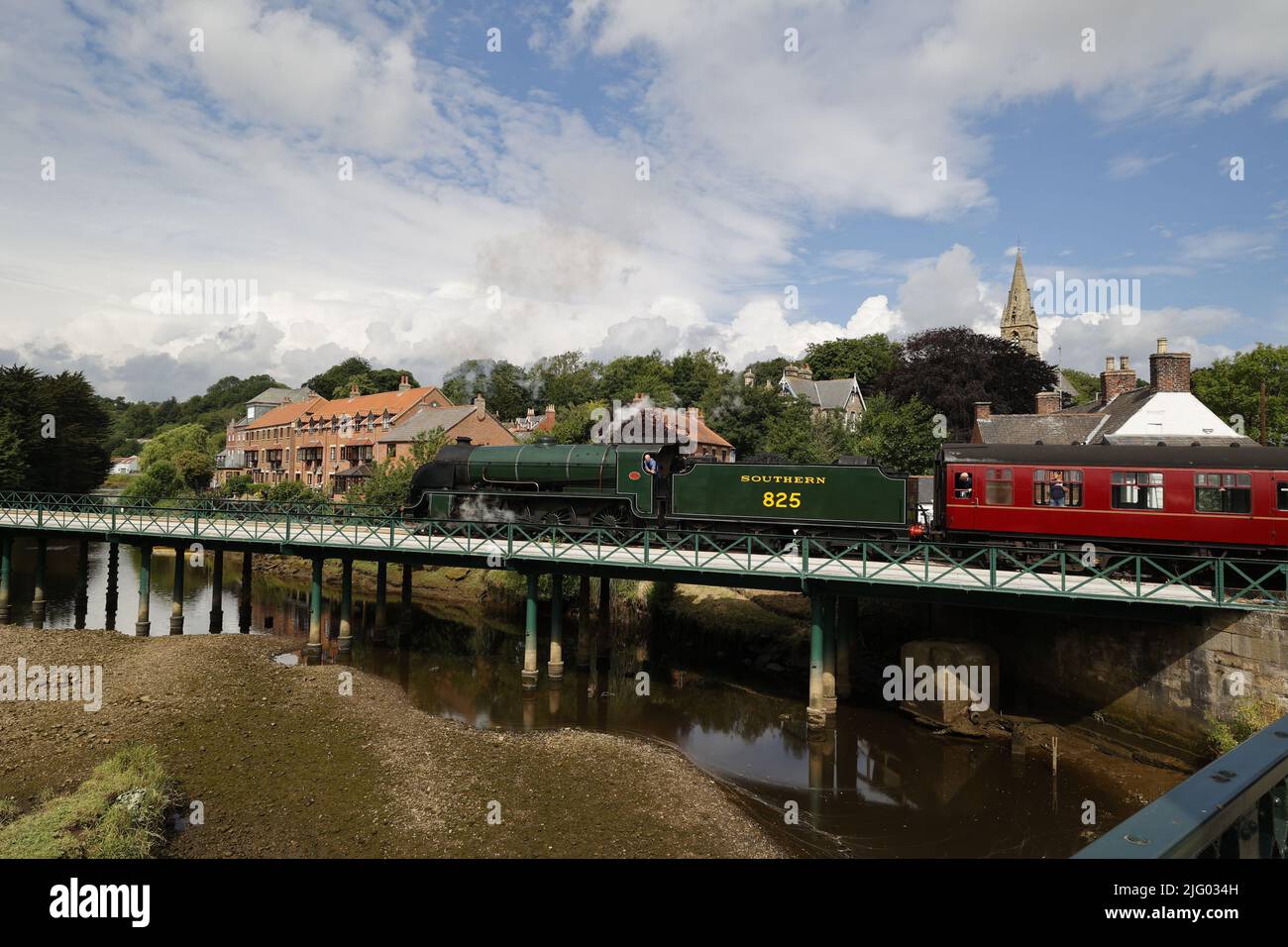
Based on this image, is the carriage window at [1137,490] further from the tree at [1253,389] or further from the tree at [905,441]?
the tree at [1253,389]

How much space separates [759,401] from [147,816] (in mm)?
49374

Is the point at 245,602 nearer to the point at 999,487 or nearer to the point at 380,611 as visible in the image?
the point at 380,611

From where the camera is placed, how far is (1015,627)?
21094 millimetres

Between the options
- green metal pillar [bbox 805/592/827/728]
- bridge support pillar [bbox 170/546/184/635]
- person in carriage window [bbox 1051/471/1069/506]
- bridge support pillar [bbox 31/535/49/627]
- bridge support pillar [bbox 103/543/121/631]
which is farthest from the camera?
bridge support pillar [bbox 103/543/121/631]

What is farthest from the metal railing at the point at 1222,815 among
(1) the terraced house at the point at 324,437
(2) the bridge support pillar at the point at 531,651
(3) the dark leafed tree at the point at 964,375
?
(1) the terraced house at the point at 324,437

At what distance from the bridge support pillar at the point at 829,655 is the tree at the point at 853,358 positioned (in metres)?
65.1

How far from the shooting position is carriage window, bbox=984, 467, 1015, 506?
20484 millimetres

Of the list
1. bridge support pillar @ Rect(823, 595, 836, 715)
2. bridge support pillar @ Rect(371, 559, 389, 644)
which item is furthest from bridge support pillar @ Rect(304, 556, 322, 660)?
bridge support pillar @ Rect(823, 595, 836, 715)

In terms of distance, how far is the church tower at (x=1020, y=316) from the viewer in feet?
280

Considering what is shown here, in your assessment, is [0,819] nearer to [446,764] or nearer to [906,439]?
[446,764]

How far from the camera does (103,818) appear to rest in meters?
12.2

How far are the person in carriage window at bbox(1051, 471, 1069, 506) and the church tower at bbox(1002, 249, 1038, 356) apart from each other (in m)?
73.8

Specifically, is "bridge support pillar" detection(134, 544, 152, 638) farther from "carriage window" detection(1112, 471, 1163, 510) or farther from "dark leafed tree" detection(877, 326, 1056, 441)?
"dark leafed tree" detection(877, 326, 1056, 441)

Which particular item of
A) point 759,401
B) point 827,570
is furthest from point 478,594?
point 759,401
